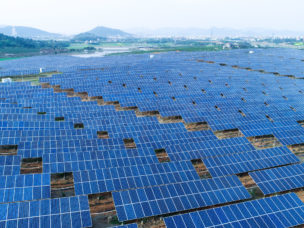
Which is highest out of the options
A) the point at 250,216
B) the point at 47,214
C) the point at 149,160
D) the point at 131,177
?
the point at 149,160

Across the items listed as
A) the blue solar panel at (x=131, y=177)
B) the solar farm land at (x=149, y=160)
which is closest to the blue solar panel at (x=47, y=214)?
the solar farm land at (x=149, y=160)

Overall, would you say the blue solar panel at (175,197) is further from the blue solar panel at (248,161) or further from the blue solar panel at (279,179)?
the blue solar panel at (279,179)

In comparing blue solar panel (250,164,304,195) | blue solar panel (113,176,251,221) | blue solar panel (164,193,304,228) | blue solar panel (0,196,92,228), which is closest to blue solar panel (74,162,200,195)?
blue solar panel (113,176,251,221)

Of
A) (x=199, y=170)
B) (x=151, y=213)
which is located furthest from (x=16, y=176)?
(x=199, y=170)

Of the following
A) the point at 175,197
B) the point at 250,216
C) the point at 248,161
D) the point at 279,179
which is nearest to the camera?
the point at 250,216

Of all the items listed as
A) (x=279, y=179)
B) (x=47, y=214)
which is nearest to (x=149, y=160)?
(x=47, y=214)

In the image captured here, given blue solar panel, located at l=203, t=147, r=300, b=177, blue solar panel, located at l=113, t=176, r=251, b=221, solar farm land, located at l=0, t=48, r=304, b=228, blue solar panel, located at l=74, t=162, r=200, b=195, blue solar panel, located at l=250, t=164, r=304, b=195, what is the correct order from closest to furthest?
solar farm land, located at l=0, t=48, r=304, b=228
blue solar panel, located at l=113, t=176, r=251, b=221
blue solar panel, located at l=74, t=162, r=200, b=195
blue solar panel, located at l=250, t=164, r=304, b=195
blue solar panel, located at l=203, t=147, r=300, b=177

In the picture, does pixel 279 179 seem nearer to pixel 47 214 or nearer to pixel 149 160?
pixel 149 160

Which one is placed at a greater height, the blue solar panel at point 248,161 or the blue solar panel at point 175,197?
the blue solar panel at point 248,161

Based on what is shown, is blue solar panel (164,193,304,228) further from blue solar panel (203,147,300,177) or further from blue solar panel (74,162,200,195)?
blue solar panel (203,147,300,177)
